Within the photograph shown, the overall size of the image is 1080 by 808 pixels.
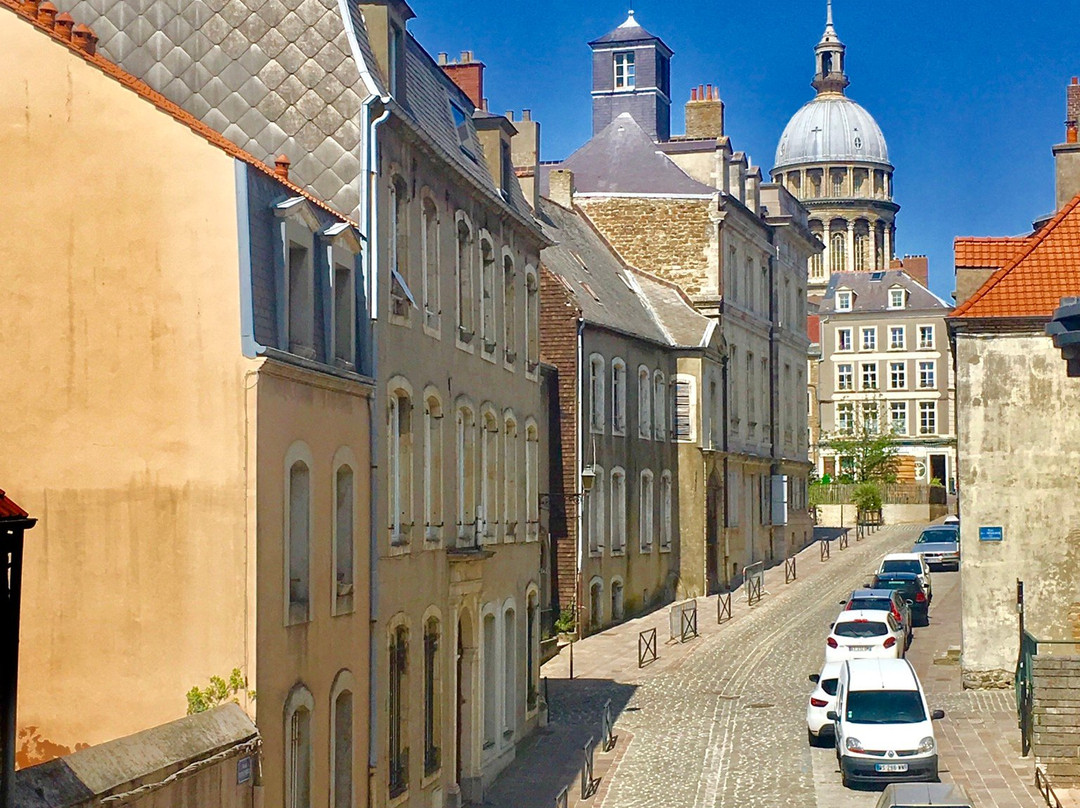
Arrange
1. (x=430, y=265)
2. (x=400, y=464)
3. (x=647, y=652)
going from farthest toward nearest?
1. (x=647, y=652)
2. (x=430, y=265)
3. (x=400, y=464)

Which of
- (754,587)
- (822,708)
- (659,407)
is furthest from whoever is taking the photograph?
(754,587)

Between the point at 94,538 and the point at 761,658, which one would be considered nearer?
the point at 94,538

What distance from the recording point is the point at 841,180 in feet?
485

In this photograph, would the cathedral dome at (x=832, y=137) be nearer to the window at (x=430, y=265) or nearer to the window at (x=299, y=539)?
the window at (x=430, y=265)

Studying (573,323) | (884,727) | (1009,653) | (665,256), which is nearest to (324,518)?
(884,727)

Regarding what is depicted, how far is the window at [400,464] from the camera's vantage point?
2164 centimetres

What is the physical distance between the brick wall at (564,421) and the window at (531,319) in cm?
1140

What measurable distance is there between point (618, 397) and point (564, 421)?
3.53m

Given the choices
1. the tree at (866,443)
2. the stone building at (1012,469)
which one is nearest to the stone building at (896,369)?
the tree at (866,443)

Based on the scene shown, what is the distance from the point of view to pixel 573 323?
140 feet

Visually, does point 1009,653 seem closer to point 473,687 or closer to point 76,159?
point 473,687

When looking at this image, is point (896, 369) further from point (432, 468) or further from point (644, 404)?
point (432, 468)

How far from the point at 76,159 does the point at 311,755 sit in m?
6.50

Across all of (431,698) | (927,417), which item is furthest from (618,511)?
(927,417)
